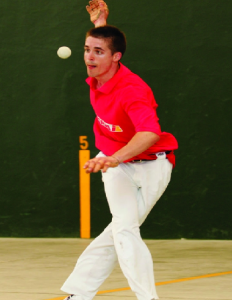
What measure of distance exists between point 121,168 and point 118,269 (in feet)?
6.97

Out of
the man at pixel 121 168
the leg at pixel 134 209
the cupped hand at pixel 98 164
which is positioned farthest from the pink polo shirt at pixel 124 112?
the cupped hand at pixel 98 164

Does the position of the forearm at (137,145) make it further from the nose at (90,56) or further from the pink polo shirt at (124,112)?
the nose at (90,56)

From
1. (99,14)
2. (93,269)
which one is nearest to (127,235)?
(93,269)

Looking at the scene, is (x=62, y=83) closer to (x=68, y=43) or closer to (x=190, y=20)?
(x=68, y=43)

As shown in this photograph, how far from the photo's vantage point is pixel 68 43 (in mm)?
7684

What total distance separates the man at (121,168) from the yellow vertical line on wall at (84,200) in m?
3.78

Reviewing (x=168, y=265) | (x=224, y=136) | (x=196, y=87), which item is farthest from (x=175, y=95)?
(x=168, y=265)

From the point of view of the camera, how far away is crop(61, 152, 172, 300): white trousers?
138 inches

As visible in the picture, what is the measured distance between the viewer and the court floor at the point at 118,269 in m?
4.49

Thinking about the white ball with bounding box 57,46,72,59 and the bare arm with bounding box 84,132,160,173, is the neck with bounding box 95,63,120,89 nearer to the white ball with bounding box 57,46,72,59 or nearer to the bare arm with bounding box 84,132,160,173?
the bare arm with bounding box 84,132,160,173

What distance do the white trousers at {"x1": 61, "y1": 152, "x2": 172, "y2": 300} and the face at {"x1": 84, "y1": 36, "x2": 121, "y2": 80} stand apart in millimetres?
585

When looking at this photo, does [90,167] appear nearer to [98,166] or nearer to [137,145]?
[98,166]

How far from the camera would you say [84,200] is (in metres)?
7.62

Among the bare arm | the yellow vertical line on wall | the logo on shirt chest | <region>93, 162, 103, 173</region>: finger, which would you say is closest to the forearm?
the bare arm
